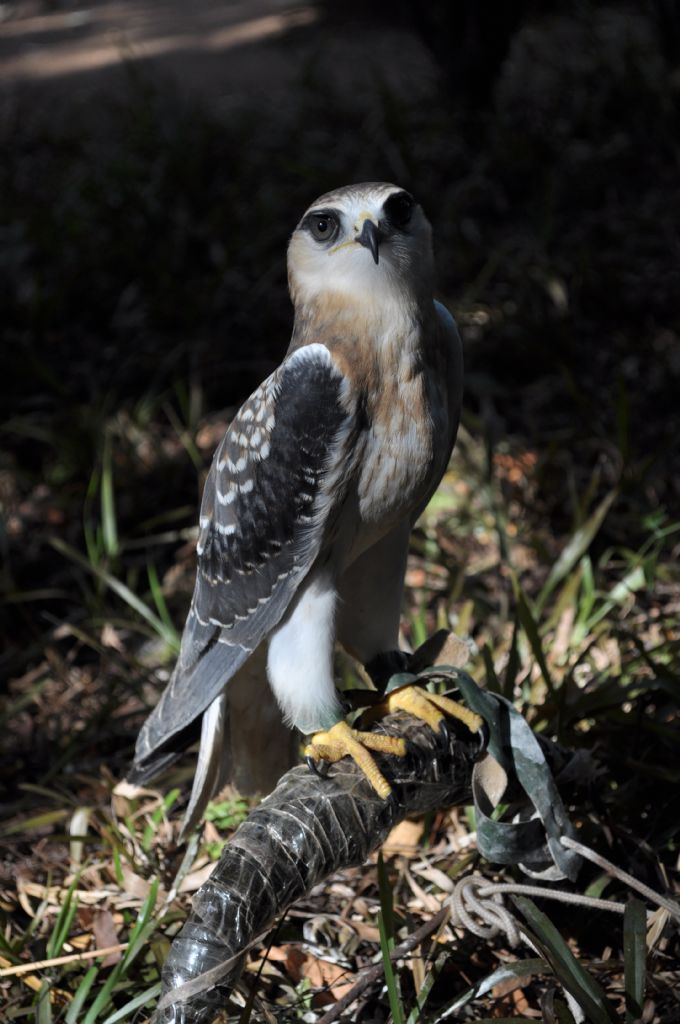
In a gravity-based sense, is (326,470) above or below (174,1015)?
above

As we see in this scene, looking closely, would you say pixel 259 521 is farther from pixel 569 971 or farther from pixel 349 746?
pixel 569 971

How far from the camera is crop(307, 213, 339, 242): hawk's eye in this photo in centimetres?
259

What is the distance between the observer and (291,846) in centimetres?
219

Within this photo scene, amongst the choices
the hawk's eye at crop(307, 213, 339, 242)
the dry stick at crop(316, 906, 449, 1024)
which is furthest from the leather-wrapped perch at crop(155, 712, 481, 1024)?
the hawk's eye at crop(307, 213, 339, 242)

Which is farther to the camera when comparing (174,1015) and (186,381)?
(186,381)

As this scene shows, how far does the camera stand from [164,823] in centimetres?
319

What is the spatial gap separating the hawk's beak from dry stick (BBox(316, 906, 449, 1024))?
4.91 ft

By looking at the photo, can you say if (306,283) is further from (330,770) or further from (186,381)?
(186,381)

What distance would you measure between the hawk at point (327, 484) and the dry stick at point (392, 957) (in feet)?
1.12

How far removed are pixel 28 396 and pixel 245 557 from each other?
A: 304 centimetres

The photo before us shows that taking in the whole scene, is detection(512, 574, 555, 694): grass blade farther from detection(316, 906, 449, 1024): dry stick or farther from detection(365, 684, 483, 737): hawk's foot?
detection(316, 906, 449, 1024): dry stick

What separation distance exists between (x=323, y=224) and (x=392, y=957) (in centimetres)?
170


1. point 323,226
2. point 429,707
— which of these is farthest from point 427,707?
point 323,226

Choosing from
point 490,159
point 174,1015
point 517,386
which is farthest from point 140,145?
point 174,1015
